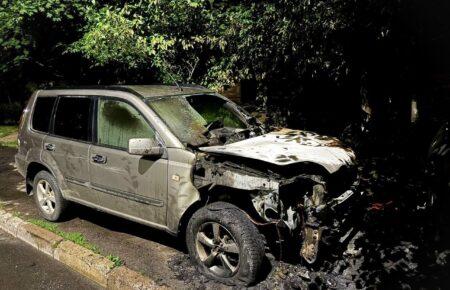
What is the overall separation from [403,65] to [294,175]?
138 centimetres

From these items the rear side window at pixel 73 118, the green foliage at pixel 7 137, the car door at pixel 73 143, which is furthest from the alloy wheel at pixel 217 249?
the green foliage at pixel 7 137

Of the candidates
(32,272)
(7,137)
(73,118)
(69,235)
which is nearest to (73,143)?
(73,118)

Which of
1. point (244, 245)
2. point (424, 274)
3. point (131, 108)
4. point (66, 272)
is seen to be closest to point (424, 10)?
point (424, 274)

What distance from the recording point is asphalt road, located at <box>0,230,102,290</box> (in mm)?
3852

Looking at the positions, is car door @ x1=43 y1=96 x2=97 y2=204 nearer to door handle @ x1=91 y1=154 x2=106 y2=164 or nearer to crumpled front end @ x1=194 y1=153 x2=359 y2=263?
door handle @ x1=91 y1=154 x2=106 y2=164

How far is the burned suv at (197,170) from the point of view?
134 inches

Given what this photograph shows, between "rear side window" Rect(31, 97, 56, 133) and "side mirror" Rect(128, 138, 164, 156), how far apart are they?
6.80 ft

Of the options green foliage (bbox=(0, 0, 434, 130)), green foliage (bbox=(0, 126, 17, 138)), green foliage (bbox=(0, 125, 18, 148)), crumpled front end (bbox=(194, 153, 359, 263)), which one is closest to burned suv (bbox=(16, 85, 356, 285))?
crumpled front end (bbox=(194, 153, 359, 263))

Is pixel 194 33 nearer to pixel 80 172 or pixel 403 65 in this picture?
pixel 80 172

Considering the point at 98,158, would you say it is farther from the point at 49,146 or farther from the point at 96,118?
the point at 49,146

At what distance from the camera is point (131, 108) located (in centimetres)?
425

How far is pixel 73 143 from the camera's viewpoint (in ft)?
15.5

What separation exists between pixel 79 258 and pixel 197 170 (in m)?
1.66

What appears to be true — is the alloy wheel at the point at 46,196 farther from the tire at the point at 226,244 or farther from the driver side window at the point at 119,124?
the tire at the point at 226,244
